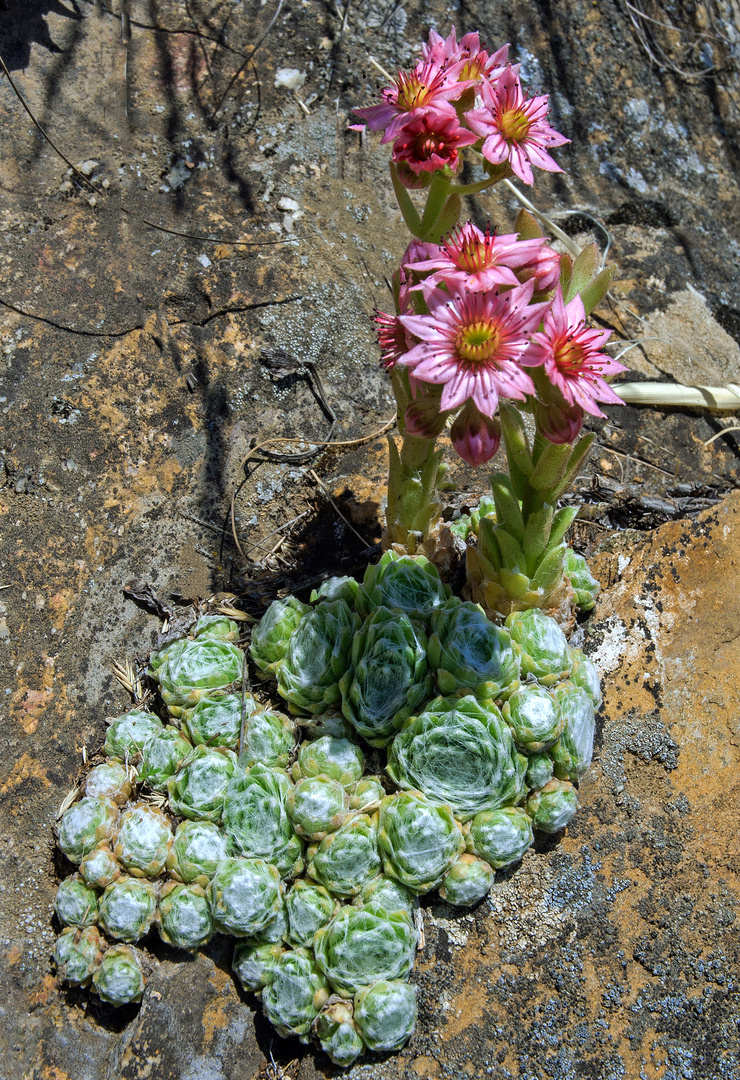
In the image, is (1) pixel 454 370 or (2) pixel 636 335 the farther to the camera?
(2) pixel 636 335

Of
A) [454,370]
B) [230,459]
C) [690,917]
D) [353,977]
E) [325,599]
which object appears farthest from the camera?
[230,459]

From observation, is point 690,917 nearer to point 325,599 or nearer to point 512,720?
point 512,720

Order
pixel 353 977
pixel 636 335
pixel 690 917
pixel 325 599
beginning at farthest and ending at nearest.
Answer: pixel 636 335
pixel 325 599
pixel 690 917
pixel 353 977

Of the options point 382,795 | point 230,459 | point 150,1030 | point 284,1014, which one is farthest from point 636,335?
A: point 150,1030

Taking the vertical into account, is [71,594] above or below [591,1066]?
above

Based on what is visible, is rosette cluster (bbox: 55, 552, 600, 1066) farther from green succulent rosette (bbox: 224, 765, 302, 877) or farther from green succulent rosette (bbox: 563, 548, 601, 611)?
green succulent rosette (bbox: 563, 548, 601, 611)

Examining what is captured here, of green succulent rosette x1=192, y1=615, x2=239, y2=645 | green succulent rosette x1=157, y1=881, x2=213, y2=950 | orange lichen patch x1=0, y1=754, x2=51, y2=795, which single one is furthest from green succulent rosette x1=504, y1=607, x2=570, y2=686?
orange lichen patch x1=0, y1=754, x2=51, y2=795

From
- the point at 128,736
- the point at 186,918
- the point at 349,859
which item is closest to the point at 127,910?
the point at 186,918
